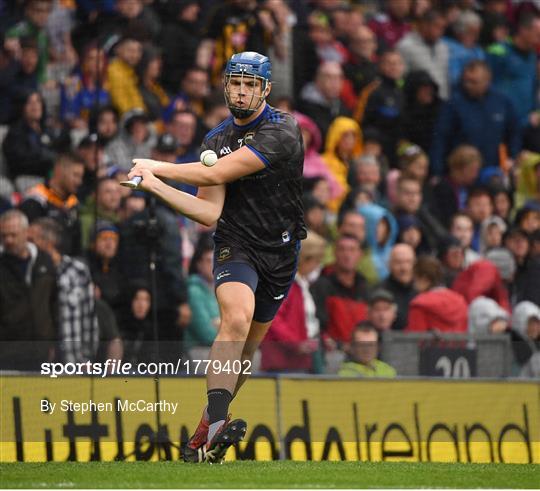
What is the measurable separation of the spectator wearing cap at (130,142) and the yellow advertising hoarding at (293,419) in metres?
3.48

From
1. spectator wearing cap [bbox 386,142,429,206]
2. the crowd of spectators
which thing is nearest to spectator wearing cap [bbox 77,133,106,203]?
the crowd of spectators

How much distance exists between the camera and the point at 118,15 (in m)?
13.6

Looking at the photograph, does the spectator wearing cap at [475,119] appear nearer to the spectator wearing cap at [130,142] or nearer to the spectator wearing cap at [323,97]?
the spectator wearing cap at [323,97]

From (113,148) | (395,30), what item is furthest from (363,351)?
(395,30)

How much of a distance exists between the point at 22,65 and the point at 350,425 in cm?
517

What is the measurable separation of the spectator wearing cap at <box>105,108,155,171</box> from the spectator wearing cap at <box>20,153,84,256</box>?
595 mm

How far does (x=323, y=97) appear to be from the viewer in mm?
14914

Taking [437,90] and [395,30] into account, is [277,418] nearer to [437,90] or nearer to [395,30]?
[437,90]

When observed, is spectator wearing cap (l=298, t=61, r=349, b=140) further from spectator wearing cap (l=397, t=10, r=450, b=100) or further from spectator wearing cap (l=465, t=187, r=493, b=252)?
spectator wearing cap (l=465, t=187, r=493, b=252)

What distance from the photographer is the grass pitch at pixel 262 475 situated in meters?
7.41

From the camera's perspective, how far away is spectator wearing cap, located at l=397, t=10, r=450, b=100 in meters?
15.8

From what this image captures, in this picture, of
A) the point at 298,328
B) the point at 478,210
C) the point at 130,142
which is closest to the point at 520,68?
the point at 478,210

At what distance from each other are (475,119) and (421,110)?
2.05ft

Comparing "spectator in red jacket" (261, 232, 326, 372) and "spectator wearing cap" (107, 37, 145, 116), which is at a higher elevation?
"spectator wearing cap" (107, 37, 145, 116)
